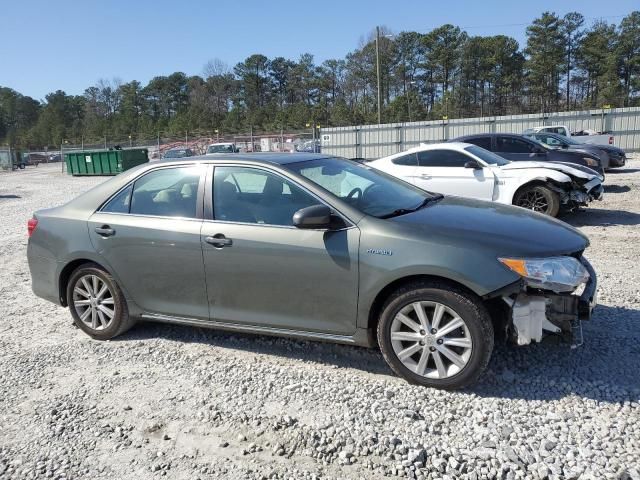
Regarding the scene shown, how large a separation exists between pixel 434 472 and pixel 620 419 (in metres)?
1.22

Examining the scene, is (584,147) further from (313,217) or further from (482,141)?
(313,217)

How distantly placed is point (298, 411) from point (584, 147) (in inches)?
664

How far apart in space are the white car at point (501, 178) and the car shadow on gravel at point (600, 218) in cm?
42

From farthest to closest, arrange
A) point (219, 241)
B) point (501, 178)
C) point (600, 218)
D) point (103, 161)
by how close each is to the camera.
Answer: point (103, 161), point (600, 218), point (501, 178), point (219, 241)

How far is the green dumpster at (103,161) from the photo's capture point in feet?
110

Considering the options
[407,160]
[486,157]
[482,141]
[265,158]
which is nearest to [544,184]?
[486,157]

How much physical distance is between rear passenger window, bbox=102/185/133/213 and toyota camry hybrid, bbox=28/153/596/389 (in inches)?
0.4

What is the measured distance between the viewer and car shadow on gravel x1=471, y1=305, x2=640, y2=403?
3.45 metres

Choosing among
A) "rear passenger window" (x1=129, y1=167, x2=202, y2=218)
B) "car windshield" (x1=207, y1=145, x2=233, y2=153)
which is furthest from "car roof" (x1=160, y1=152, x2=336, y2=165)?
"car windshield" (x1=207, y1=145, x2=233, y2=153)

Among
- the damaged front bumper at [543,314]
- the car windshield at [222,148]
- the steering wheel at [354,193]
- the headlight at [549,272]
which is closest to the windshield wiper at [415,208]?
the steering wheel at [354,193]

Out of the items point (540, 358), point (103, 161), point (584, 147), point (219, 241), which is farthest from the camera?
point (103, 161)

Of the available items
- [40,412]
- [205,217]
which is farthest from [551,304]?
[40,412]

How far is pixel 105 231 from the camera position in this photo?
4578 mm

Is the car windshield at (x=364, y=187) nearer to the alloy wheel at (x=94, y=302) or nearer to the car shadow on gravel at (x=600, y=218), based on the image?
the alloy wheel at (x=94, y=302)
